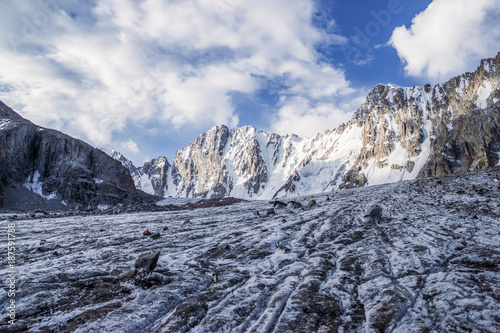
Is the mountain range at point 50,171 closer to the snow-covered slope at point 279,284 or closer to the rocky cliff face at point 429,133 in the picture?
the snow-covered slope at point 279,284

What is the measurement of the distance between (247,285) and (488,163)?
477 feet

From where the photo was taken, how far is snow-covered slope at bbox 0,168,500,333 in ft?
18.4

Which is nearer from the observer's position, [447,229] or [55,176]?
[447,229]

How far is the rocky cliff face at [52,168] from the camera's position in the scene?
7176cm

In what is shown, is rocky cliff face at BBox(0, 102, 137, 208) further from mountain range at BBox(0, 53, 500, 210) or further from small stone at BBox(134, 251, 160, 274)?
small stone at BBox(134, 251, 160, 274)

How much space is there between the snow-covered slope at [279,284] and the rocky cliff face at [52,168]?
248 feet

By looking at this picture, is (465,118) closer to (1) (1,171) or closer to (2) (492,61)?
(2) (492,61)

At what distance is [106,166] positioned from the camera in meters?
94.5

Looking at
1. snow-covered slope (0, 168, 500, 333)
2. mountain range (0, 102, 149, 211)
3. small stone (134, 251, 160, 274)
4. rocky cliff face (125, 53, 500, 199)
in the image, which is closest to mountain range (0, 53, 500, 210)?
mountain range (0, 102, 149, 211)

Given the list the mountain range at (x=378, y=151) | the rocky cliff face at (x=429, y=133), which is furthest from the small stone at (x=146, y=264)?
the rocky cliff face at (x=429, y=133)

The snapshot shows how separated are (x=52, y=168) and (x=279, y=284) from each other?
317 feet

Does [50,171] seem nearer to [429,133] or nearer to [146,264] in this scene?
[146,264]

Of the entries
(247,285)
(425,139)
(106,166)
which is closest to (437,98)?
(425,139)

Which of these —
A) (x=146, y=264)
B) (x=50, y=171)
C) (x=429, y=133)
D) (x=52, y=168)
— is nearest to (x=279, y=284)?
(x=146, y=264)
